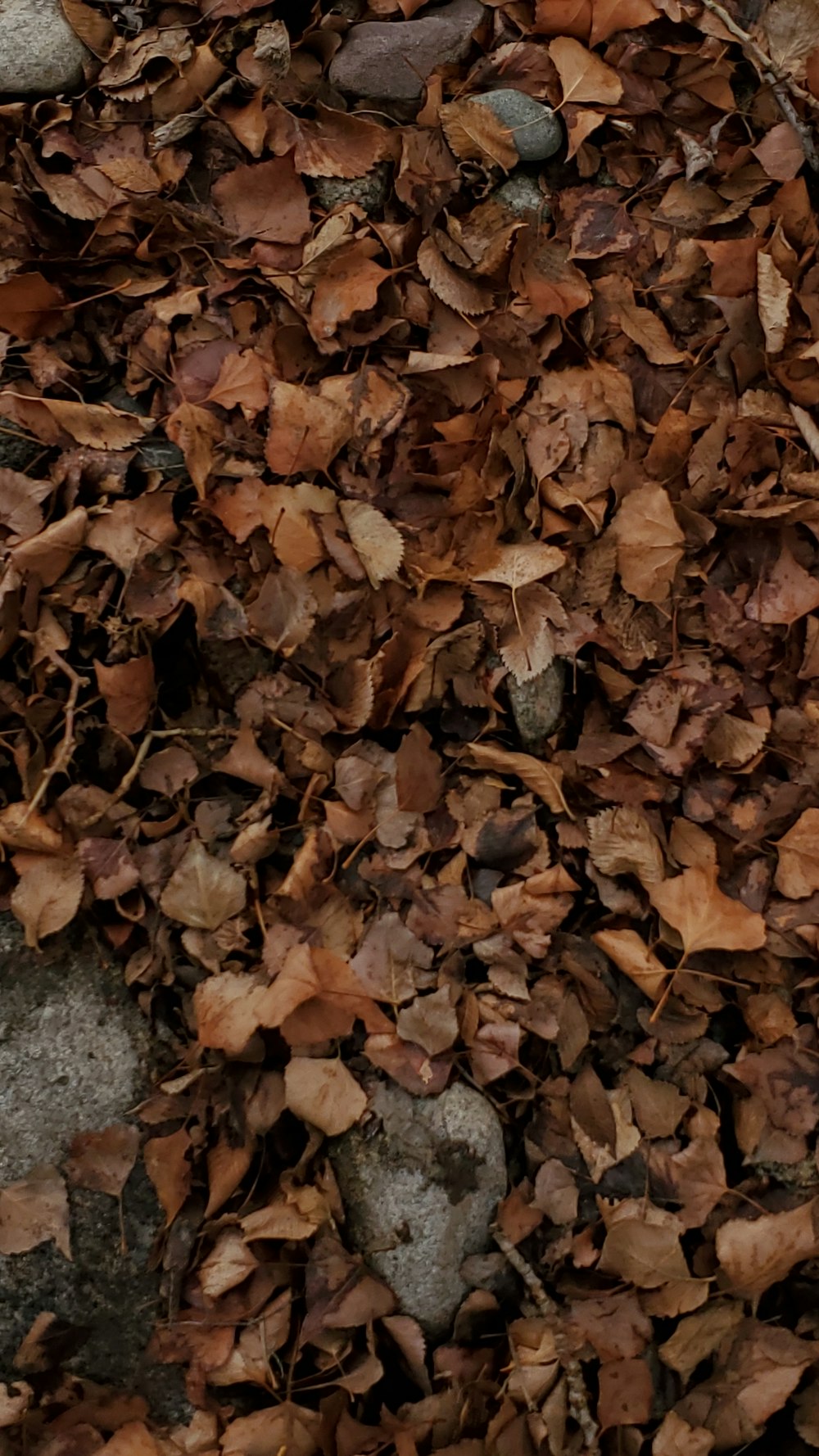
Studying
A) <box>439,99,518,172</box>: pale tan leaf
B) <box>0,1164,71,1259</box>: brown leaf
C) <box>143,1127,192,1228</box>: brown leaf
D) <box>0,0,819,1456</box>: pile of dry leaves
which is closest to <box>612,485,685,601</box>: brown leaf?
<box>0,0,819,1456</box>: pile of dry leaves

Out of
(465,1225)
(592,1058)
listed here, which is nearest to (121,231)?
(592,1058)

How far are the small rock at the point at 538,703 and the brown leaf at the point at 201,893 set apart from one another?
427 millimetres

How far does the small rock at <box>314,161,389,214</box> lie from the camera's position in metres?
1.48

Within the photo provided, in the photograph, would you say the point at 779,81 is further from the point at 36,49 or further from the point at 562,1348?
the point at 562,1348

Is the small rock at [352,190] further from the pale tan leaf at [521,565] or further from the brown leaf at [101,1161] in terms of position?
the brown leaf at [101,1161]

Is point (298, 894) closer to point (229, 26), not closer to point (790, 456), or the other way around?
point (790, 456)

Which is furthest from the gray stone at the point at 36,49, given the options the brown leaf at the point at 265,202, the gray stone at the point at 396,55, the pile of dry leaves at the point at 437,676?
the gray stone at the point at 396,55

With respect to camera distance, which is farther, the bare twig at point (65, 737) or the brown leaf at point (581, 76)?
the brown leaf at point (581, 76)

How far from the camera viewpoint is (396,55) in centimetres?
150

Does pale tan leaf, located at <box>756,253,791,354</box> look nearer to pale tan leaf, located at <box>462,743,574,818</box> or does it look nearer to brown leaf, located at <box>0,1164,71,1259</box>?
pale tan leaf, located at <box>462,743,574,818</box>

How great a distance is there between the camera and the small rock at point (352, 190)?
1.48 meters

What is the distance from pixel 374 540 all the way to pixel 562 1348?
1.03m

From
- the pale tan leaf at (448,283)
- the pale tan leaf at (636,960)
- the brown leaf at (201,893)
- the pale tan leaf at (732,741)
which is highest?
the pale tan leaf at (448,283)

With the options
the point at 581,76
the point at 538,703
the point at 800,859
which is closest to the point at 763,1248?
the point at 800,859
